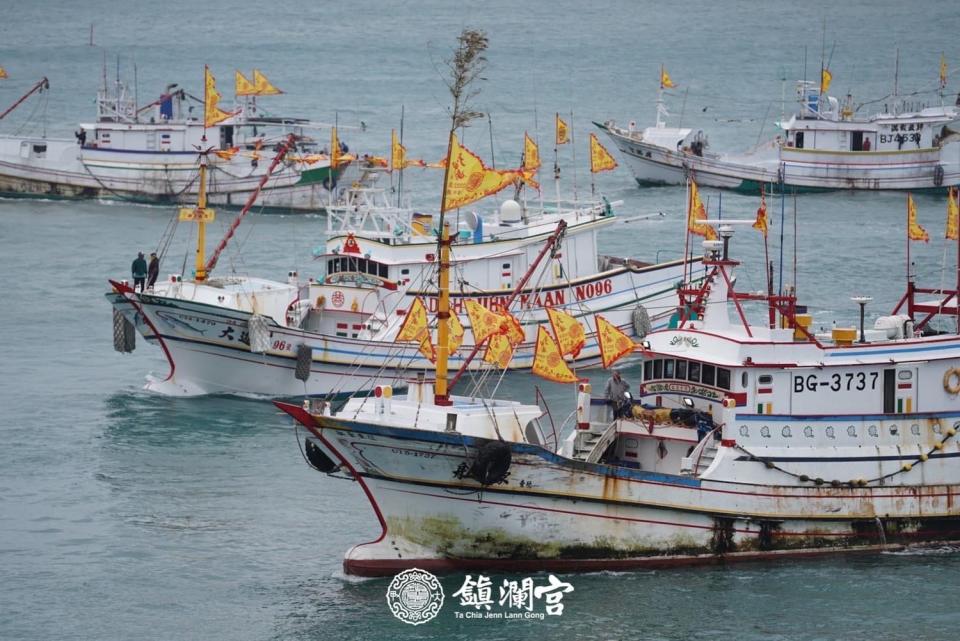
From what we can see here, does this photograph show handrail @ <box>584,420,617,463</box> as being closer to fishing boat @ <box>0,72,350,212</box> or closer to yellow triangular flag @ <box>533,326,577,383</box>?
Answer: yellow triangular flag @ <box>533,326,577,383</box>

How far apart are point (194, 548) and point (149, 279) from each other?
49.7ft

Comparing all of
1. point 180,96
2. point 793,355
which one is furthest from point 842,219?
point 793,355

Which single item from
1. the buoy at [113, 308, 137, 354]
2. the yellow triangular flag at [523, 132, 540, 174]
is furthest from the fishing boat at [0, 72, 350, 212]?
the buoy at [113, 308, 137, 354]

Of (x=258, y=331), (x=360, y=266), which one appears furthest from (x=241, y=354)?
(x=360, y=266)

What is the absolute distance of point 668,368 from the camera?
115 ft

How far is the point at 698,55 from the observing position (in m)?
136

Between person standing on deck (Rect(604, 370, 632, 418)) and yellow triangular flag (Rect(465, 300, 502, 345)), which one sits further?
yellow triangular flag (Rect(465, 300, 502, 345))

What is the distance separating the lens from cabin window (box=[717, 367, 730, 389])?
1339 inches

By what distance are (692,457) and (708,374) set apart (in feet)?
6.00

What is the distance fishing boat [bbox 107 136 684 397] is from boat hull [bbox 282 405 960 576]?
12.4 metres

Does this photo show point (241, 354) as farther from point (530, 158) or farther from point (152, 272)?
point (530, 158)

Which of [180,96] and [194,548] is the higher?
[180,96]

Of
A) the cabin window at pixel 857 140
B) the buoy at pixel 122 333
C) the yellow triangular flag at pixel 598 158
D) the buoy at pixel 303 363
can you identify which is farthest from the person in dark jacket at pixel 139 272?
the cabin window at pixel 857 140

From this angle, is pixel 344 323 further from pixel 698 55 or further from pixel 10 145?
pixel 698 55
